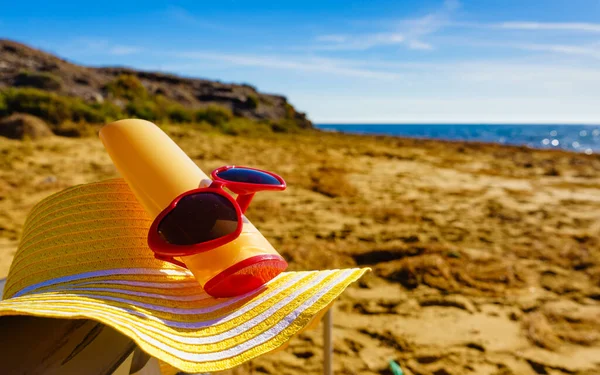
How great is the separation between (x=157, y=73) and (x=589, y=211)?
79.6 ft

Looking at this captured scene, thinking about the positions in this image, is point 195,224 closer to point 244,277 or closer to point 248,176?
point 244,277

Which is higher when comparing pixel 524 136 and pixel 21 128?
pixel 524 136

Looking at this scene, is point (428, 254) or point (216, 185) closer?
point (216, 185)

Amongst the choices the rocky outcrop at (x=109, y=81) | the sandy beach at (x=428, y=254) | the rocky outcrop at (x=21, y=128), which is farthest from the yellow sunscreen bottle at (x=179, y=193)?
the rocky outcrop at (x=109, y=81)

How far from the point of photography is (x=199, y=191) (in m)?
0.88

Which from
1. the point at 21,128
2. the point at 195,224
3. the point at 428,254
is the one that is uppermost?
the point at 195,224

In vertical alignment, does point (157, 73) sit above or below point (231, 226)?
above

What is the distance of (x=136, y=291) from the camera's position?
0.85 meters

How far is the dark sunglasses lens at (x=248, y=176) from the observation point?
1069 mm

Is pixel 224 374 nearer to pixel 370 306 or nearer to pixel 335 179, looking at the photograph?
pixel 370 306

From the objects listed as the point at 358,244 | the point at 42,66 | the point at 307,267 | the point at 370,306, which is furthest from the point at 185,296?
the point at 42,66

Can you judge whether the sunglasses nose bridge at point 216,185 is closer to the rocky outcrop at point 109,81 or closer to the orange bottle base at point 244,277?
the orange bottle base at point 244,277

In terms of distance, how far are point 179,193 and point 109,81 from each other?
18.1m

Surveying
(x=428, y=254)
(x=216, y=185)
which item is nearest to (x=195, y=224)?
(x=216, y=185)
